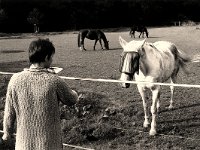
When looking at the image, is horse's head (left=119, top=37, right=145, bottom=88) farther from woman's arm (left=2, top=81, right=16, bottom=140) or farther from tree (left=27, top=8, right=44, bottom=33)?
tree (left=27, top=8, right=44, bottom=33)

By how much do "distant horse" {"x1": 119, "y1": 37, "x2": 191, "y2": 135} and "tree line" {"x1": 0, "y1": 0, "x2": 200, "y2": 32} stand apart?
60.1m

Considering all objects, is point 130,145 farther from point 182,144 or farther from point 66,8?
point 66,8

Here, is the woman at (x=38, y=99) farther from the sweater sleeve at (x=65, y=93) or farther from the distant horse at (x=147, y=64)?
the distant horse at (x=147, y=64)

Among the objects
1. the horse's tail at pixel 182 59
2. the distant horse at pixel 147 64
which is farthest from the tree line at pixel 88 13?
the distant horse at pixel 147 64

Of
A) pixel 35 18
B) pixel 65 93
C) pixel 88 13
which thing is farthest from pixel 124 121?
pixel 88 13

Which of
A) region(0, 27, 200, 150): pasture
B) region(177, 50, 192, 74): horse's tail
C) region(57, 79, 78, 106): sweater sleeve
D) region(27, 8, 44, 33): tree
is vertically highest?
region(27, 8, 44, 33): tree

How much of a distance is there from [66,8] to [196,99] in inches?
2657

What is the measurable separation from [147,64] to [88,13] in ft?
228

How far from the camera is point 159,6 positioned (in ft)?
Result: 267

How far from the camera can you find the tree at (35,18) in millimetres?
66000

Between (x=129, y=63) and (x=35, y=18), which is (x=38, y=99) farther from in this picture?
(x=35, y=18)

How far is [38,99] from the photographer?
2.87 m

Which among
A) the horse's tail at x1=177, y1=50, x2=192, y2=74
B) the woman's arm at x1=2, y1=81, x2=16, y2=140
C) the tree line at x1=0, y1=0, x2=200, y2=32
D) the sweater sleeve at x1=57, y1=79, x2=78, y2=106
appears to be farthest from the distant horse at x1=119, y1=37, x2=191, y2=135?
the tree line at x1=0, y1=0, x2=200, y2=32

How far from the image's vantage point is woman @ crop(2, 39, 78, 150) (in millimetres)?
2848
